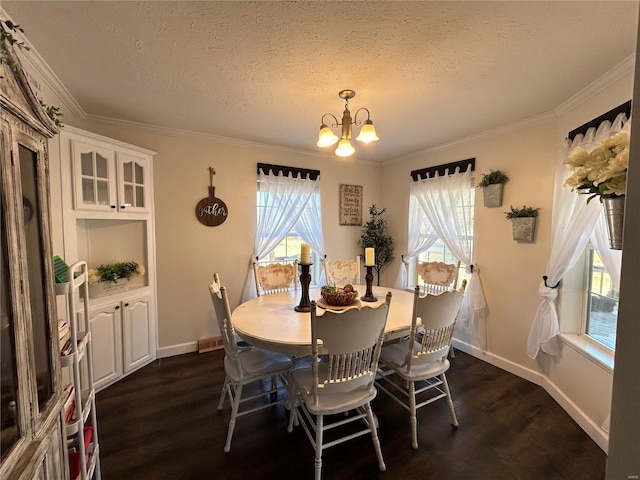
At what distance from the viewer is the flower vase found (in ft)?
3.17

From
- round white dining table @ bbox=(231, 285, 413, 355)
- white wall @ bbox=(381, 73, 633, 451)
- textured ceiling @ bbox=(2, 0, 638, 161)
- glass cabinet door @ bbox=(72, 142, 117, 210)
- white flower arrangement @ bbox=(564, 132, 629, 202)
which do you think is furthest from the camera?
glass cabinet door @ bbox=(72, 142, 117, 210)

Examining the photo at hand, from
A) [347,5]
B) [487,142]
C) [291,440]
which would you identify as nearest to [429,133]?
[487,142]

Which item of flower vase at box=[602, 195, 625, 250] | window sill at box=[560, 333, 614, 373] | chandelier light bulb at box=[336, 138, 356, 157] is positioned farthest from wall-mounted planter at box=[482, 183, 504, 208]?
flower vase at box=[602, 195, 625, 250]

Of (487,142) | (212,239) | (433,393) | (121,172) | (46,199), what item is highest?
(487,142)

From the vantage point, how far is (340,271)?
129 inches

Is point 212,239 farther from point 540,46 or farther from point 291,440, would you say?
point 540,46

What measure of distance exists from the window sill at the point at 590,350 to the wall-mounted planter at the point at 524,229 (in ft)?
2.75

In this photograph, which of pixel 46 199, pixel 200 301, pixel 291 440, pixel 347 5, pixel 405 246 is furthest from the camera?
pixel 405 246

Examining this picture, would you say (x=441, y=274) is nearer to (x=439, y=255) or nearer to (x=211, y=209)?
(x=439, y=255)

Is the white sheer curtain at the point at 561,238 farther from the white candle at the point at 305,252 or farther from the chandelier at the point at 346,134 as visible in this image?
the white candle at the point at 305,252

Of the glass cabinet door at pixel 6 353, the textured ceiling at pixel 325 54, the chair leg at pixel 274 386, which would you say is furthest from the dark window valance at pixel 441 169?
the glass cabinet door at pixel 6 353

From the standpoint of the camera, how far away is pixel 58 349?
3.46 feet

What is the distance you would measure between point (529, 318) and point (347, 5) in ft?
9.40

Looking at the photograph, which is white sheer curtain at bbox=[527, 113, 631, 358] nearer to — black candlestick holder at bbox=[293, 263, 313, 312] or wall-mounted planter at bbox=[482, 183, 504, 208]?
wall-mounted planter at bbox=[482, 183, 504, 208]
